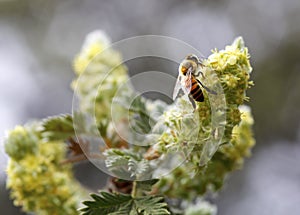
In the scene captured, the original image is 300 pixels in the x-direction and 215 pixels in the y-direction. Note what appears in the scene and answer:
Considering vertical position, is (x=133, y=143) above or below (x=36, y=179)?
above

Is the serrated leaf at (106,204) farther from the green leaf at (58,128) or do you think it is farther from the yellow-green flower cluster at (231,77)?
the green leaf at (58,128)

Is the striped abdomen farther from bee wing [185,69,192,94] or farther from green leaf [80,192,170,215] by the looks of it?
green leaf [80,192,170,215]

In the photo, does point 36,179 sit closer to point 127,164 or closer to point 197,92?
point 127,164

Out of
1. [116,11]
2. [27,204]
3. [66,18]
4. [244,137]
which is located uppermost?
[116,11]

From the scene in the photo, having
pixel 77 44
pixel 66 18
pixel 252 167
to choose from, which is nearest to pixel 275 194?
pixel 252 167

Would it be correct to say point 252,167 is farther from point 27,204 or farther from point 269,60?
point 27,204

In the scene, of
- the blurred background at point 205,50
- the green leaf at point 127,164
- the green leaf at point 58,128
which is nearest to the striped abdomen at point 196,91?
the green leaf at point 127,164

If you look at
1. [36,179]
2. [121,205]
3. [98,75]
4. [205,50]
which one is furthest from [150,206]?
[205,50]
